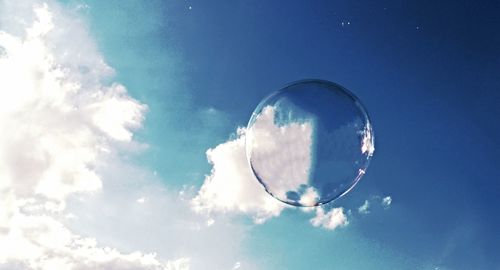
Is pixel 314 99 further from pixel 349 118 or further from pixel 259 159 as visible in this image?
pixel 259 159

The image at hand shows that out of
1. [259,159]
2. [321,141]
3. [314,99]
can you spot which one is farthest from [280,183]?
[314,99]

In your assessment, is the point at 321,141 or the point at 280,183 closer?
the point at 321,141

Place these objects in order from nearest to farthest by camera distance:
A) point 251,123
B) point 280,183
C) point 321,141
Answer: point 321,141
point 280,183
point 251,123

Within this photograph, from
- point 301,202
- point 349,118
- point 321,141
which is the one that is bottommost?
point 301,202

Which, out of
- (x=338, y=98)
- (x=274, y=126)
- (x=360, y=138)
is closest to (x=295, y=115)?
(x=274, y=126)

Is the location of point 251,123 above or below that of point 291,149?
above

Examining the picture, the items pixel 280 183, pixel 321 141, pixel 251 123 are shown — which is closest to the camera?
pixel 321 141
